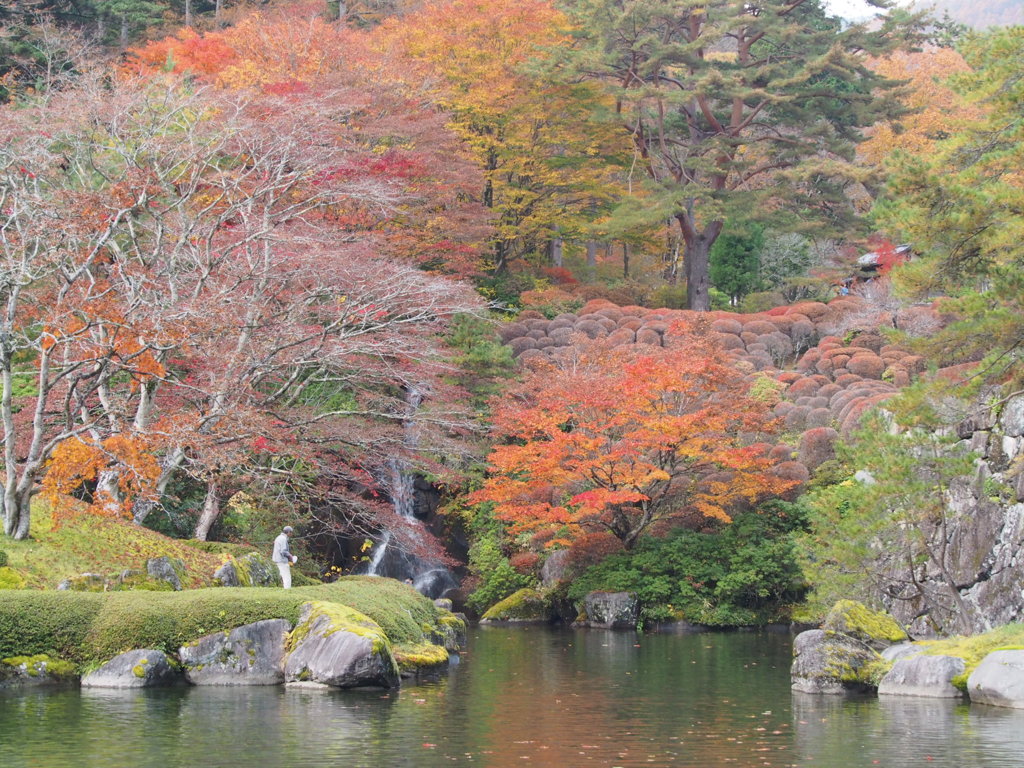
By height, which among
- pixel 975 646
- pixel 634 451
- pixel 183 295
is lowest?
pixel 975 646

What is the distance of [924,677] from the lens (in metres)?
13.6

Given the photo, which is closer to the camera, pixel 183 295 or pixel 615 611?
pixel 183 295

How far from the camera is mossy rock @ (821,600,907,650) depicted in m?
14.9

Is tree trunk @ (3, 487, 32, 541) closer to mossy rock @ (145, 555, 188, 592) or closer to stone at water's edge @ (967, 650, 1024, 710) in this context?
mossy rock @ (145, 555, 188, 592)

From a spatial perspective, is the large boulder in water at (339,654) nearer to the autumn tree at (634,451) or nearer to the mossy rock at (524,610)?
the autumn tree at (634,451)

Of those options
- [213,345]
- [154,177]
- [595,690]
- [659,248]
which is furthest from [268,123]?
[659,248]

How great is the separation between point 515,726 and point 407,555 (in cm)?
1436

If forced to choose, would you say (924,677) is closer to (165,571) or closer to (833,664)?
(833,664)

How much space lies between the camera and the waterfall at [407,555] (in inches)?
988

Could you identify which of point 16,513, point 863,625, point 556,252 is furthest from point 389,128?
point 863,625

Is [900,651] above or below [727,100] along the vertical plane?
below

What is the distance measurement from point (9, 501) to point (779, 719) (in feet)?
38.1

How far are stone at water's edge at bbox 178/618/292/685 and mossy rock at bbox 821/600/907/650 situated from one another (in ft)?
24.3

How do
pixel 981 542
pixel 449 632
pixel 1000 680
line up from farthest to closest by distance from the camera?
pixel 449 632 → pixel 981 542 → pixel 1000 680
